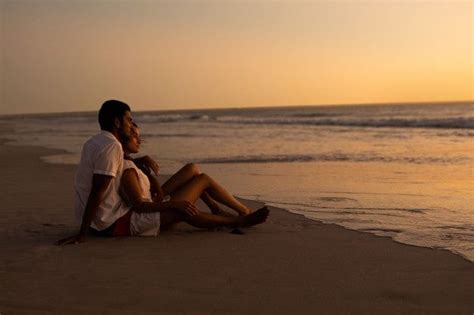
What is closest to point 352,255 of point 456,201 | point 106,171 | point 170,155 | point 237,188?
point 106,171

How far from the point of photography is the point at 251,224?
5.29 meters

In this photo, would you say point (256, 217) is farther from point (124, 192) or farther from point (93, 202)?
point (93, 202)

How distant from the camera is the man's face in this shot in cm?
484

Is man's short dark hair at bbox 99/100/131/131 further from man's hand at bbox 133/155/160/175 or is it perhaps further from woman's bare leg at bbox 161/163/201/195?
woman's bare leg at bbox 161/163/201/195

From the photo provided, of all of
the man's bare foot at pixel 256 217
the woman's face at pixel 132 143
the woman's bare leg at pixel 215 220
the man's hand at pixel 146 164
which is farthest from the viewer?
the man's hand at pixel 146 164

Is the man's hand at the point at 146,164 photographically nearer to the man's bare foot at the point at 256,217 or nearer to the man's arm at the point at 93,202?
the man's arm at the point at 93,202

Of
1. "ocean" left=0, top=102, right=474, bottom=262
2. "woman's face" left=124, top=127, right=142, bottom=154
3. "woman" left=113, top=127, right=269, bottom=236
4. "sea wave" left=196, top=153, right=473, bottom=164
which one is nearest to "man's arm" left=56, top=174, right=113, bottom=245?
"woman" left=113, top=127, right=269, bottom=236

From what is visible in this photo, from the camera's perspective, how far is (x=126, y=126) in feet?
16.0

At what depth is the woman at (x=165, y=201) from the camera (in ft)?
16.1

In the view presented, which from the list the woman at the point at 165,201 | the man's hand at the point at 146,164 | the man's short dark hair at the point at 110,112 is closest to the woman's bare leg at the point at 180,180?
the woman at the point at 165,201

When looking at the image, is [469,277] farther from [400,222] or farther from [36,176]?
[36,176]

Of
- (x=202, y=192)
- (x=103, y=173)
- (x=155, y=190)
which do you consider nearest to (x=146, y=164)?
(x=155, y=190)

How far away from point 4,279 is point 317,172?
6745 mm

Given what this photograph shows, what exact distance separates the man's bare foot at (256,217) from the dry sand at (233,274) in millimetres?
86
